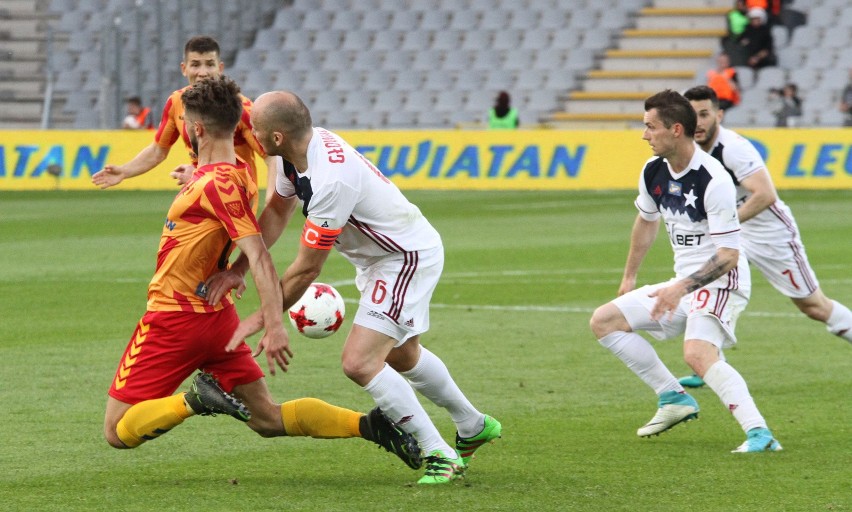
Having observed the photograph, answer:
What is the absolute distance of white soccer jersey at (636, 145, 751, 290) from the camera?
22.3 feet

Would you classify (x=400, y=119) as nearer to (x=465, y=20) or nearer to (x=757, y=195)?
(x=465, y=20)

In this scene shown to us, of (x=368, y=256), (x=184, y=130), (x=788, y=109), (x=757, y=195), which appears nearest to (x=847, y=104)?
(x=788, y=109)

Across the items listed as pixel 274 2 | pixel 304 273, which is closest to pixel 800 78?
pixel 274 2

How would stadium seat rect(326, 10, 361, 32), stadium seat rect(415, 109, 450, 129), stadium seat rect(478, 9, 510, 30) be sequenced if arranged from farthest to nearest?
1. stadium seat rect(326, 10, 361, 32)
2. stadium seat rect(478, 9, 510, 30)
3. stadium seat rect(415, 109, 450, 129)

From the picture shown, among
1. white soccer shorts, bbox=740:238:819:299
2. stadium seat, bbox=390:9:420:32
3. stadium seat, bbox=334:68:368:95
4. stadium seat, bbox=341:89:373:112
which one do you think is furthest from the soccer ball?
stadium seat, bbox=390:9:420:32

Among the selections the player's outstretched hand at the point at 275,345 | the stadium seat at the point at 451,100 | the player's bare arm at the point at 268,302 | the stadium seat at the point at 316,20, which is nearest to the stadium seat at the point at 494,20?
the stadium seat at the point at 451,100

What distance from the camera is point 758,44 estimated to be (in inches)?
1184

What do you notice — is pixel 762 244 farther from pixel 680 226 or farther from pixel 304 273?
pixel 304 273

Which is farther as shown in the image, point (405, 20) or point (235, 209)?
point (405, 20)

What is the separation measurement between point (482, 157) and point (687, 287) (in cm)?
1900

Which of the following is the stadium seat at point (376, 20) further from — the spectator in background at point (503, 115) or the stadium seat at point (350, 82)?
the spectator in background at point (503, 115)

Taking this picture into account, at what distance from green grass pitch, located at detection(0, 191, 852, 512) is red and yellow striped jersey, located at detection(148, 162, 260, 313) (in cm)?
78

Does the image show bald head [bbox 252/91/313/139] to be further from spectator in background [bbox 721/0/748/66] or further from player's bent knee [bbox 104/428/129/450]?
spectator in background [bbox 721/0/748/66]

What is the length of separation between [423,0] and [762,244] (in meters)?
26.6
